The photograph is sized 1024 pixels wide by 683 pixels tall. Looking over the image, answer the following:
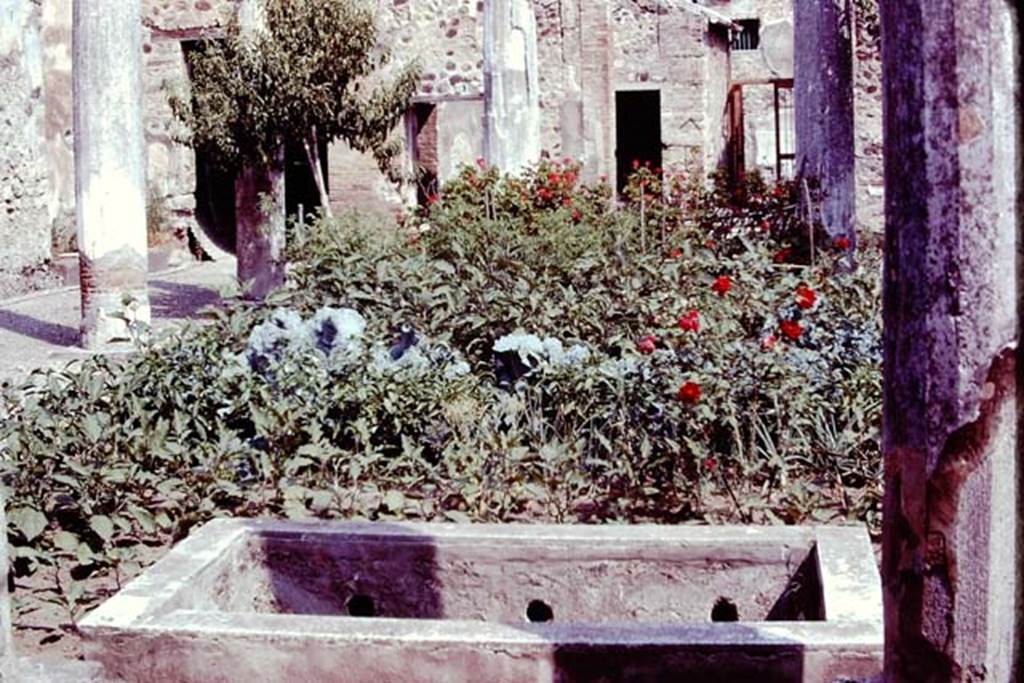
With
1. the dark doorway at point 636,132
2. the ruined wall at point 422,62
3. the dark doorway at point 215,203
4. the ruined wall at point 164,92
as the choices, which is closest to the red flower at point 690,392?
the ruined wall at point 422,62

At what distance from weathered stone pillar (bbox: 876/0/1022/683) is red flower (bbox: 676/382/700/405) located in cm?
255

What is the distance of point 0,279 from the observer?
42.9 feet

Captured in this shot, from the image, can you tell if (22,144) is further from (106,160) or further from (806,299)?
(806,299)

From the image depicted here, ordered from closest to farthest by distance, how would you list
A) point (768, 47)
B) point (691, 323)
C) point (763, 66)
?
point (691, 323)
point (763, 66)
point (768, 47)

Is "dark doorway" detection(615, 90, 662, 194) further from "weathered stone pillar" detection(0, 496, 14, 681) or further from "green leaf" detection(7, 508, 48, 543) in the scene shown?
"weathered stone pillar" detection(0, 496, 14, 681)

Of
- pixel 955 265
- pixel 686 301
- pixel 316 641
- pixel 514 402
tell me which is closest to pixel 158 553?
pixel 514 402

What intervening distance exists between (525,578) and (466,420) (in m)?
1.41

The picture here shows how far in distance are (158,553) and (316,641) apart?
169 cm

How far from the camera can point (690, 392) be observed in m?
4.53

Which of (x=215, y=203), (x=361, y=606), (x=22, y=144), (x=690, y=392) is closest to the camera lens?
(x=361, y=606)

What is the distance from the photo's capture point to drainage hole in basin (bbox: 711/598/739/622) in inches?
137

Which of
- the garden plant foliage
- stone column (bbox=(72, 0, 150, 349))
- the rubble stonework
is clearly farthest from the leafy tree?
the garden plant foliage

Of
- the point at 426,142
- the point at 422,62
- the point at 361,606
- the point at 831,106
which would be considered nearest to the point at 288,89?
the point at 831,106

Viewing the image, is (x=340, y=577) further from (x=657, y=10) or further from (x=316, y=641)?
(x=657, y=10)
